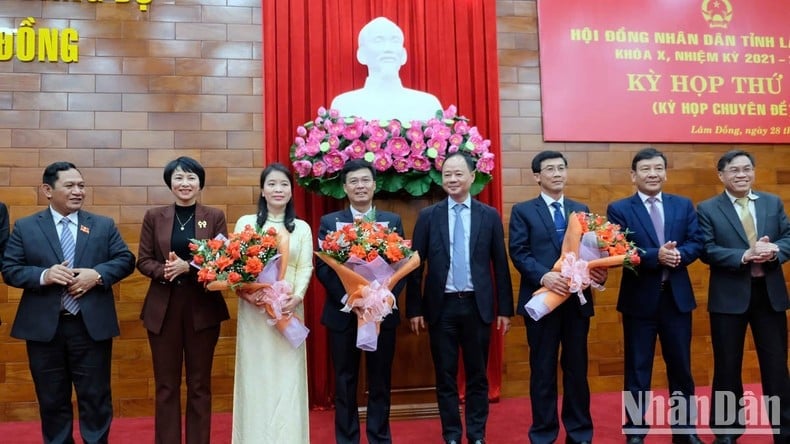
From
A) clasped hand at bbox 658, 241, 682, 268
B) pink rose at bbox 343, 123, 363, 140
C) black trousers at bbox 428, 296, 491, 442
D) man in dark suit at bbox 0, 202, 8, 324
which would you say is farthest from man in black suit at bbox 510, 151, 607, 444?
man in dark suit at bbox 0, 202, 8, 324

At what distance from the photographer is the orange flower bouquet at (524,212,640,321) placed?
2.66 m

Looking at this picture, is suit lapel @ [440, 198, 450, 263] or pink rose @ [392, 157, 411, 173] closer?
suit lapel @ [440, 198, 450, 263]

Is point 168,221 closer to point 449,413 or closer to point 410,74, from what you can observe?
point 449,413

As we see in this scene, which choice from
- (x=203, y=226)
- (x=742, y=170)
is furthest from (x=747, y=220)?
(x=203, y=226)

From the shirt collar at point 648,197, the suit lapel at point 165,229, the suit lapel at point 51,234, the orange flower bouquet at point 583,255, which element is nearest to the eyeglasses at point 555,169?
the orange flower bouquet at point 583,255

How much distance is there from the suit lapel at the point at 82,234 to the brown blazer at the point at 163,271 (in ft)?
0.90

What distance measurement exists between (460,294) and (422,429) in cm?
92

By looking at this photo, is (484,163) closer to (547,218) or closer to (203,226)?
(547,218)

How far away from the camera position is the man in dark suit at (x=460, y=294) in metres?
2.88

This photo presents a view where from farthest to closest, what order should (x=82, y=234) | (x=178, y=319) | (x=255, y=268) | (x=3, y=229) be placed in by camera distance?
(x=3, y=229) < (x=82, y=234) < (x=178, y=319) < (x=255, y=268)

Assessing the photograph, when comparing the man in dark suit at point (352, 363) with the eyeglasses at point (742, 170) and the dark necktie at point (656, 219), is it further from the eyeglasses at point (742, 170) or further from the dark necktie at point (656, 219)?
the eyeglasses at point (742, 170)

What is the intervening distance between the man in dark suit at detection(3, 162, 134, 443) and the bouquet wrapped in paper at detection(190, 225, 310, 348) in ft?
1.81

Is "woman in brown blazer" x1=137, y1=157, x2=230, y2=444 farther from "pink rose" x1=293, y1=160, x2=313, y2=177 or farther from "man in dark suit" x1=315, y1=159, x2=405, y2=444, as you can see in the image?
"pink rose" x1=293, y1=160, x2=313, y2=177

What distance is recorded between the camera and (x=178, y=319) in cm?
274
